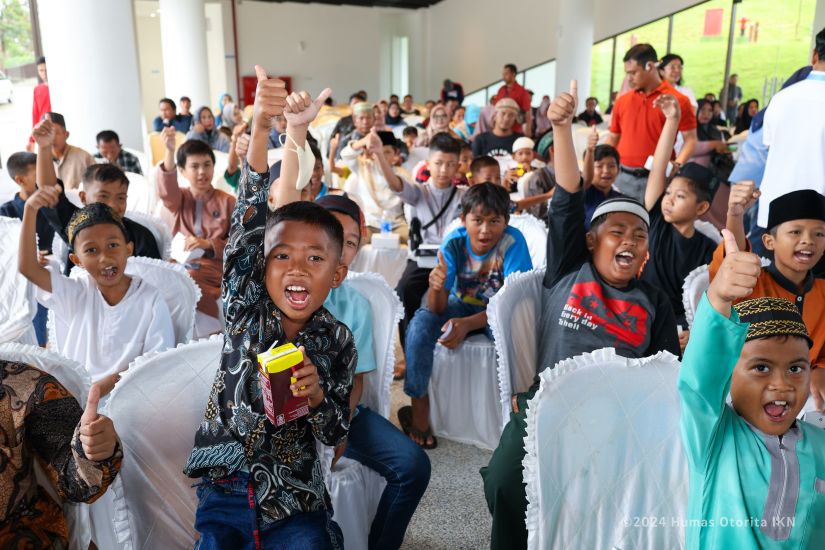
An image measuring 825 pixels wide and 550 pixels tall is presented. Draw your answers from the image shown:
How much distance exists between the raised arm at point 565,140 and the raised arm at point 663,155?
1137mm

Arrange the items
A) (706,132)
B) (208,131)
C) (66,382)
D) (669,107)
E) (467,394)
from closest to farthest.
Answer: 1. (66,382)
2. (467,394)
3. (669,107)
4. (706,132)
5. (208,131)

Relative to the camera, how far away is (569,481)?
1535mm

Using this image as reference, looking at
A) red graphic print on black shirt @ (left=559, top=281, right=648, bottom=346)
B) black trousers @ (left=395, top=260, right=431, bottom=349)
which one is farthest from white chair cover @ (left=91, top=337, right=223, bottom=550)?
black trousers @ (left=395, top=260, right=431, bottom=349)

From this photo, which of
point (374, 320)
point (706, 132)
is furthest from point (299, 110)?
point (706, 132)

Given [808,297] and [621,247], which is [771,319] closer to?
[621,247]

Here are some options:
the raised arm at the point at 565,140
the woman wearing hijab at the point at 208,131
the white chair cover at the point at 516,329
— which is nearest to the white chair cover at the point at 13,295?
the white chair cover at the point at 516,329

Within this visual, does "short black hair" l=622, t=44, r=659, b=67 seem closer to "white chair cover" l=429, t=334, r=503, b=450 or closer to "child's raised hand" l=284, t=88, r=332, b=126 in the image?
"white chair cover" l=429, t=334, r=503, b=450

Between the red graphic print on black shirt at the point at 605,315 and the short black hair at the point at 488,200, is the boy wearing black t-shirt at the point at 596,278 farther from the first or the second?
the short black hair at the point at 488,200

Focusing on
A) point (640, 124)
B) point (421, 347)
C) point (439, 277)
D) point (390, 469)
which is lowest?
point (390, 469)

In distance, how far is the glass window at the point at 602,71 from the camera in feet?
54.5

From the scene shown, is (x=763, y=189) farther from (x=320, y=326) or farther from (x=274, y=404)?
(x=274, y=404)

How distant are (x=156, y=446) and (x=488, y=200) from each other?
5.63 ft

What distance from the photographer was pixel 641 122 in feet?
15.4

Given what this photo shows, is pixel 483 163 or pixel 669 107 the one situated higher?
pixel 669 107
